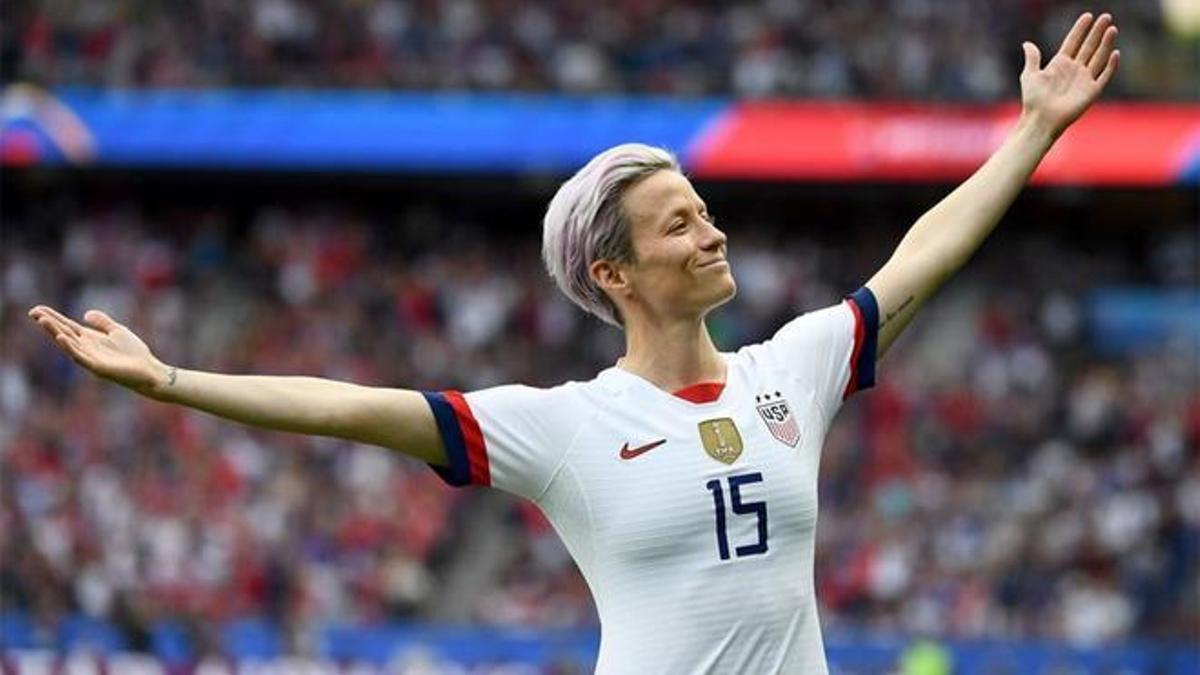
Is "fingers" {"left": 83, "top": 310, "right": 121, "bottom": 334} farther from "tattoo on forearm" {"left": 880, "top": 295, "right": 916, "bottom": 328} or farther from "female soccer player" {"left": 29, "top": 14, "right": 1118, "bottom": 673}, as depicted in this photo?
"tattoo on forearm" {"left": 880, "top": 295, "right": 916, "bottom": 328}

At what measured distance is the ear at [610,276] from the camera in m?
4.91

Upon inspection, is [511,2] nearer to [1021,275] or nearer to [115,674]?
[1021,275]

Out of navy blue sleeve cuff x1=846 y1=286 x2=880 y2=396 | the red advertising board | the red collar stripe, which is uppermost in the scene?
the red advertising board

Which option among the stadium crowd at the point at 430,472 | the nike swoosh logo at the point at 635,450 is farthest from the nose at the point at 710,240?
the stadium crowd at the point at 430,472

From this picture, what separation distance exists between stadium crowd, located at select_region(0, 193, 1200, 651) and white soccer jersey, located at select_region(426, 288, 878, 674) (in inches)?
485

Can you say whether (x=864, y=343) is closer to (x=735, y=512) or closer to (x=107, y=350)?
(x=735, y=512)

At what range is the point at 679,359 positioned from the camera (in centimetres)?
487

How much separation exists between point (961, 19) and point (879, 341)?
18353 mm

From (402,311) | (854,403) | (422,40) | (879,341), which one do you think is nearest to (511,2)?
(422,40)

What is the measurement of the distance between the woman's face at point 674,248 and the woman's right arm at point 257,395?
1.70 ft

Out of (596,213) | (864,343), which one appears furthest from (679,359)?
(864,343)

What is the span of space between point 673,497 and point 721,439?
0.16 m

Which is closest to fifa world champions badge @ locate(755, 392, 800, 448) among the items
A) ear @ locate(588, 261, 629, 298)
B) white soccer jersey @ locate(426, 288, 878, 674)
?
white soccer jersey @ locate(426, 288, 878, 674)

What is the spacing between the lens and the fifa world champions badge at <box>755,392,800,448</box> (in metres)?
4.79
